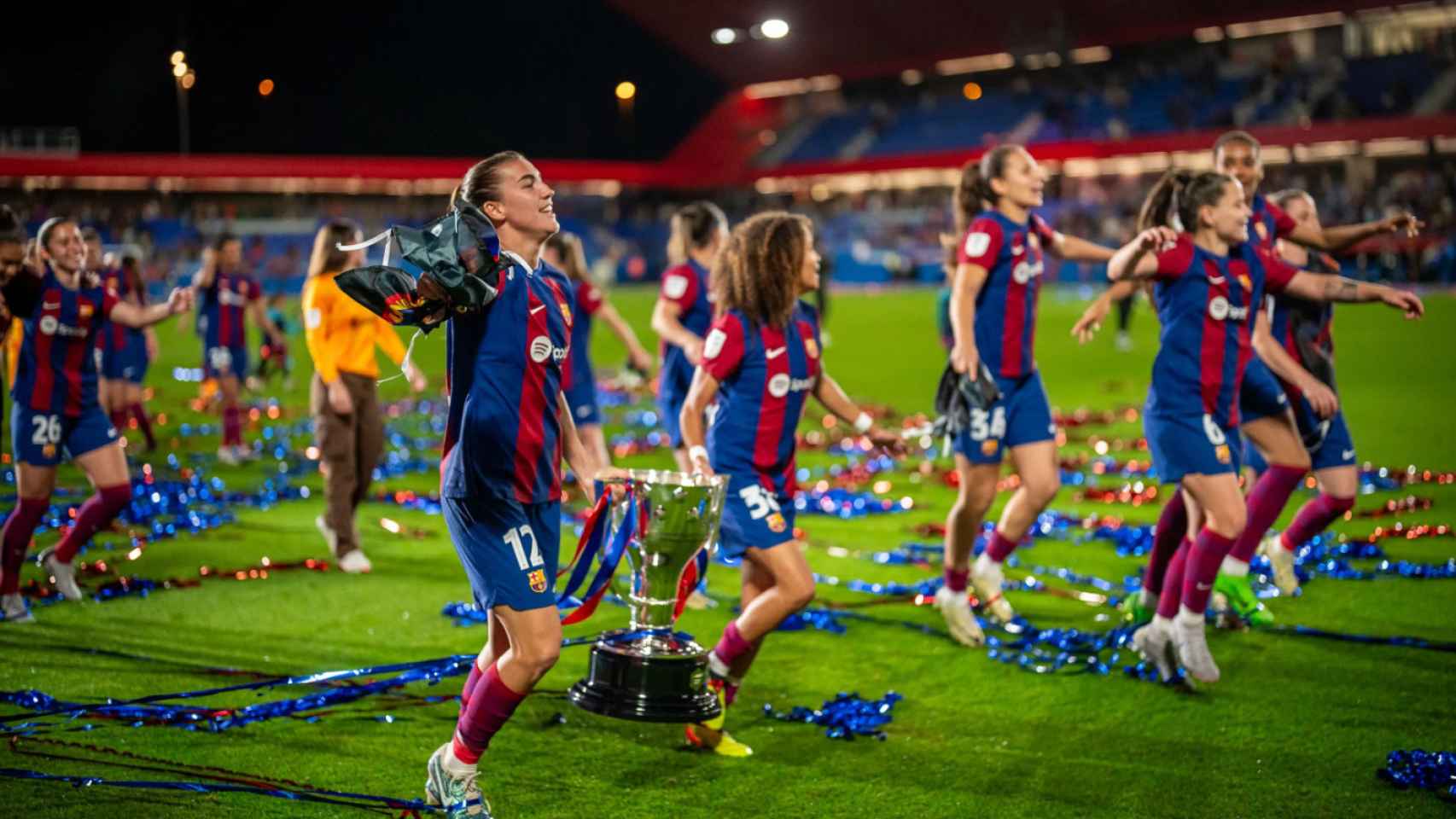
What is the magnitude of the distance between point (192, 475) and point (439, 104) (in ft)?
148

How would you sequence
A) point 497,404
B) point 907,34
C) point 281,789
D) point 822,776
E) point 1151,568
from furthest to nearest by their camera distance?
point 907,34 → point 1151,568 → point 822,776 → point 281,789 → point 497,404

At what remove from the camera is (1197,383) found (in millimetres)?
6289

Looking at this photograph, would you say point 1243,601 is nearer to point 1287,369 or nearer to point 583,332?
point 1287,369

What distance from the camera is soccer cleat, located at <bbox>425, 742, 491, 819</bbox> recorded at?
173 inches

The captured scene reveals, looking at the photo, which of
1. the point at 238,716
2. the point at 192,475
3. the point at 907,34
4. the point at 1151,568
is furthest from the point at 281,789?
the point at 907,34

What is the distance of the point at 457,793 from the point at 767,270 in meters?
2.40

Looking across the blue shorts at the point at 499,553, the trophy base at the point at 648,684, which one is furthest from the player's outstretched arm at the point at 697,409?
the blue shorts at the point at 499,553

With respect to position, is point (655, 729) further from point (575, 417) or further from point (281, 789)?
point (575, 417)

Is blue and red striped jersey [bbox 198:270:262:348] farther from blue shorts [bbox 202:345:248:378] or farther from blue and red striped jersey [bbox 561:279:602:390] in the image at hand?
blue and red striped jersey [bbox 561:279:602:390]

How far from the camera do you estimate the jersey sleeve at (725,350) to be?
5613mm

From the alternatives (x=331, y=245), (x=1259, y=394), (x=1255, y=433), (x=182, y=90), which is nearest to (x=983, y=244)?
(x=1259, y=394)

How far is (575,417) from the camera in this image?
9.59 metres

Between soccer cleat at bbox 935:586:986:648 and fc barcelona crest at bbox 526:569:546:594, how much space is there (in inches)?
127

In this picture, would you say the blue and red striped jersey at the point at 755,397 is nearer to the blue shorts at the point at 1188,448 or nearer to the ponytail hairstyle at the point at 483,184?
the ponytail hairstyle at the point at 483,184
